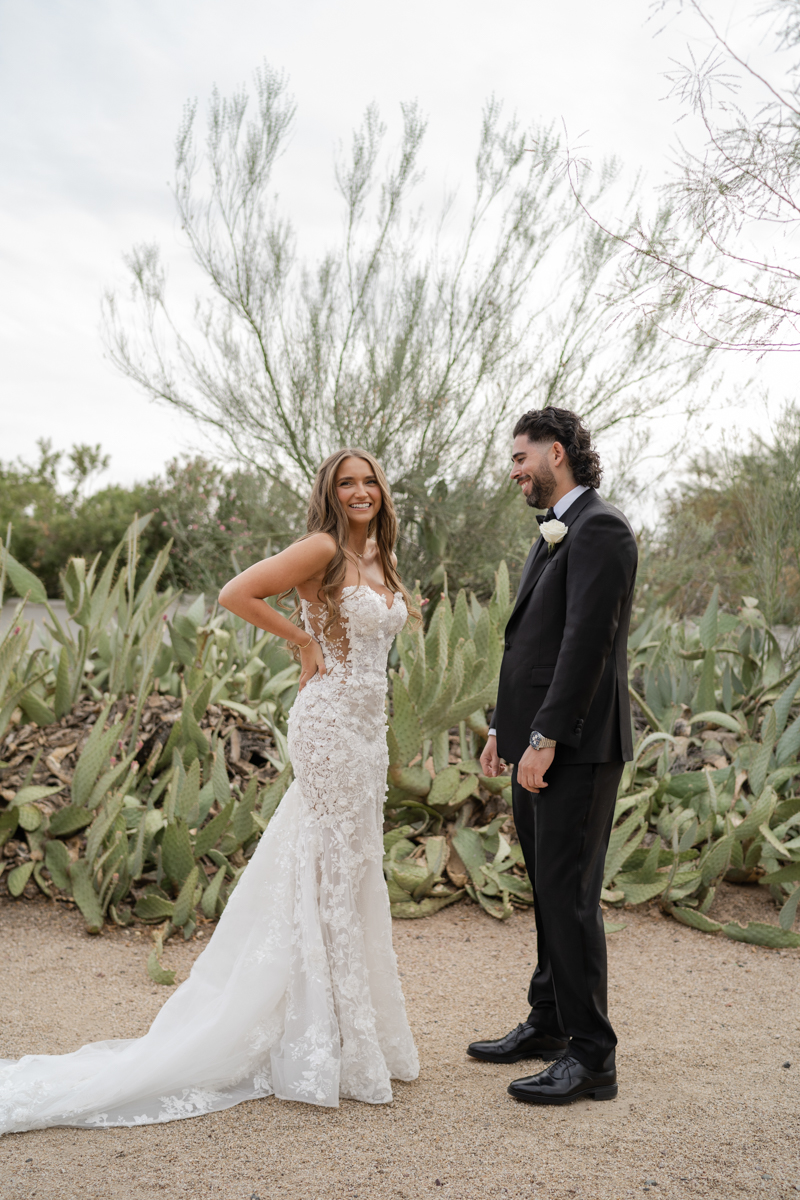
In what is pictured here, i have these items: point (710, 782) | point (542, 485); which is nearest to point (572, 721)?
point (542, 485)

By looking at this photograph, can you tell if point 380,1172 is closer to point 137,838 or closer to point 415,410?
point 137,838

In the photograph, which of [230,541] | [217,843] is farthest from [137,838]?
[230,541]

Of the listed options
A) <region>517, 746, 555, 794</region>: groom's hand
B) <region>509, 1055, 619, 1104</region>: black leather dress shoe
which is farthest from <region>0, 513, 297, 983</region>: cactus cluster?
<region>517, 746, 555, 794</region>: groom's hand

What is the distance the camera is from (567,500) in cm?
285

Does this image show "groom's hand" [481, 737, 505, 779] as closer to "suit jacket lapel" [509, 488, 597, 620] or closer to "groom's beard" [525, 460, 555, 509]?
"suit jacket lapel" [509, 488, 597, 620]

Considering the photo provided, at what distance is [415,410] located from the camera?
29.2 ft

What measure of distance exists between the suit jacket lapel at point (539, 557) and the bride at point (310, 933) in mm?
386

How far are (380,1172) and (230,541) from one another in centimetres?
872

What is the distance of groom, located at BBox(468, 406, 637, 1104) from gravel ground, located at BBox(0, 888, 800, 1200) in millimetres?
203

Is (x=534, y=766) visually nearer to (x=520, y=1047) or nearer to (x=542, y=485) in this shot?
(x=542, y=485)

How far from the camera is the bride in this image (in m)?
2.53

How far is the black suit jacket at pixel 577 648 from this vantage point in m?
2.57

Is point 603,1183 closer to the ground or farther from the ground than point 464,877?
closer to the ground

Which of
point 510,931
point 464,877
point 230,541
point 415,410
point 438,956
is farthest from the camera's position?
point 230,541
